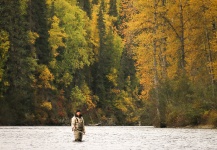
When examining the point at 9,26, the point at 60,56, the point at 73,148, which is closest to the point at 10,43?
the point at 9,26

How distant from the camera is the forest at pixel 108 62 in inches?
1844

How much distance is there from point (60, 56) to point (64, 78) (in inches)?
147

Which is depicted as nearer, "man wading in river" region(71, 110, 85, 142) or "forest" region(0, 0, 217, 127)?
"man wading in river" region(71, 110, 85, 142)

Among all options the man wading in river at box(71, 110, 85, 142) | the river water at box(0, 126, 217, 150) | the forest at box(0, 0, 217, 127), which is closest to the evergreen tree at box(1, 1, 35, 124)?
the forest at box(0, 0, 217, 127)

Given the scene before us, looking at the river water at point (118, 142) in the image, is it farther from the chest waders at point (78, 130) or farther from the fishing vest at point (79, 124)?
the fishing vest at point (79, 124)

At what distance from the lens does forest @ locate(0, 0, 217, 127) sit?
46.8 metres

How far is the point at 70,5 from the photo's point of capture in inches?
3433

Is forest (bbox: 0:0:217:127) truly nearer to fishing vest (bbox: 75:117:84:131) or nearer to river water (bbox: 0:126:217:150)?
river water (bbox: 0:126:217:150)

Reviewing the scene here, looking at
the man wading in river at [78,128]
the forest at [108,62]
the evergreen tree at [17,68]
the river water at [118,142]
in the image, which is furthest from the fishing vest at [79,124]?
the evergreen tree at [17,68]

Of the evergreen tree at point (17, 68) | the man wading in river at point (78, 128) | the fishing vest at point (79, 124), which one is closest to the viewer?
the man wading in river at point (78, 128)

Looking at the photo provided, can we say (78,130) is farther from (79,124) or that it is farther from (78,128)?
(79,124)

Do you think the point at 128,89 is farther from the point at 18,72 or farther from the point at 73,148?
the point at 73,148

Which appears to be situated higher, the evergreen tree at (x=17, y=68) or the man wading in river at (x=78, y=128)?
the evergreen tree at (x=17, y=68)

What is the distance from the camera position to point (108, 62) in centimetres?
9975
